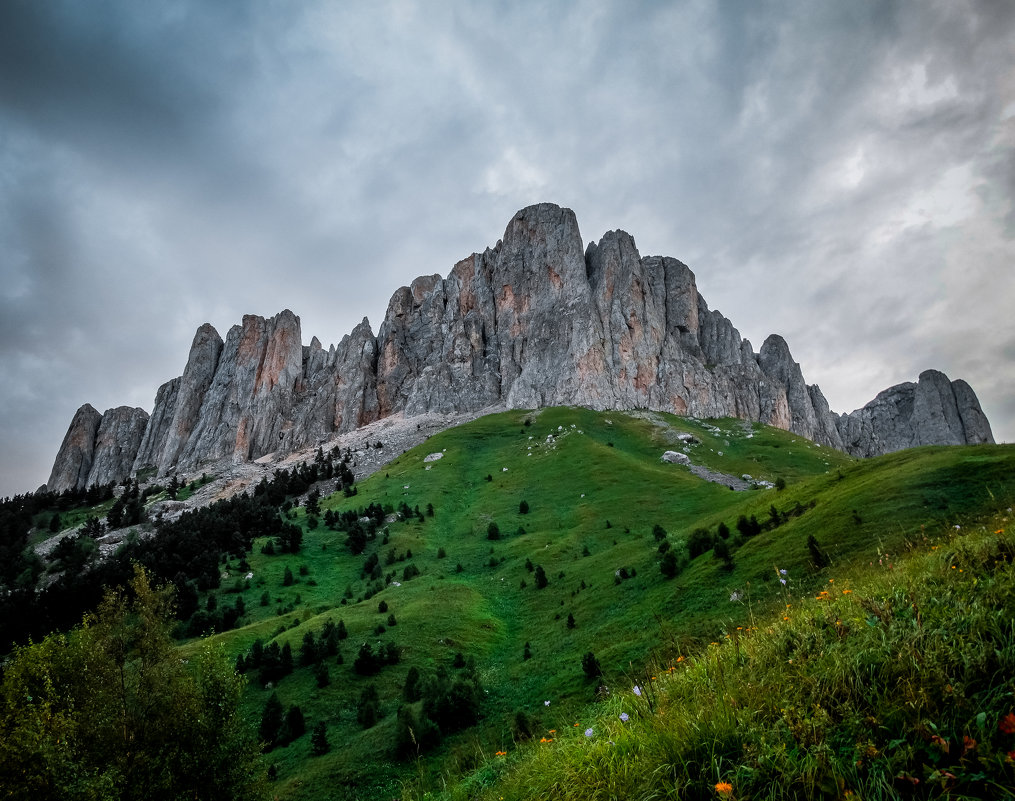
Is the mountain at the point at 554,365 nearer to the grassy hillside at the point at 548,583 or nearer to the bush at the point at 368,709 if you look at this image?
the grassy hillside at the point at 548,583

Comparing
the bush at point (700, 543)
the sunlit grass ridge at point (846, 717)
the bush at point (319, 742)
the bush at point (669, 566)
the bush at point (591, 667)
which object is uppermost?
the sunlit grass ridge at point (846, 717)

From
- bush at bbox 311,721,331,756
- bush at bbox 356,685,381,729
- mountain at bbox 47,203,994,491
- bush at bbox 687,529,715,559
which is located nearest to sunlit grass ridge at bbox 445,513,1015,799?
bush at bbox 311,721,331,756

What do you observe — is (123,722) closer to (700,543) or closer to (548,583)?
(700,543)

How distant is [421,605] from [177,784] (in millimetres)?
26689

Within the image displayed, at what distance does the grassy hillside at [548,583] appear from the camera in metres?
20.4

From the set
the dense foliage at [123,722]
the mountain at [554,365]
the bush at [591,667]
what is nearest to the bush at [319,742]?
the dense foliage at [123,722]

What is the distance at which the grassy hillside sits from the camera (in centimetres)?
2042

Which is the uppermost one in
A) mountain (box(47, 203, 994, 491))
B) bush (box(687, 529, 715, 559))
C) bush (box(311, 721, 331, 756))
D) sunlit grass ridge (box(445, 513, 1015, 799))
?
mountain (box(47, 203, 994, 491))

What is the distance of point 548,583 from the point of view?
147ft

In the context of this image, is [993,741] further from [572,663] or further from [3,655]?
[3,655]

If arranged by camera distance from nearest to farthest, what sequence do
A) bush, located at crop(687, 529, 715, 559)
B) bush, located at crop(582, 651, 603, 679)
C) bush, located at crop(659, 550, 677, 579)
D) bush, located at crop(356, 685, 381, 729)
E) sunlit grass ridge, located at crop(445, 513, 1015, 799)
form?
sunlit grass ridge, located at crop(445, 513, 1015, 799), bush, located at crop(582, 651, 603, 679), bush, located at crop(356, 685, 381, 729), bush, located at crop(659, 550, 677, 579), bush, located at crop(687, 529, 715, 559)

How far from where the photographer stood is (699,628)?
2058 centimetres

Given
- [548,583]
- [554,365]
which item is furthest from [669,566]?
[554,365]

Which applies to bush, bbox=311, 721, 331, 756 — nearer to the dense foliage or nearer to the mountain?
the dense foliage
